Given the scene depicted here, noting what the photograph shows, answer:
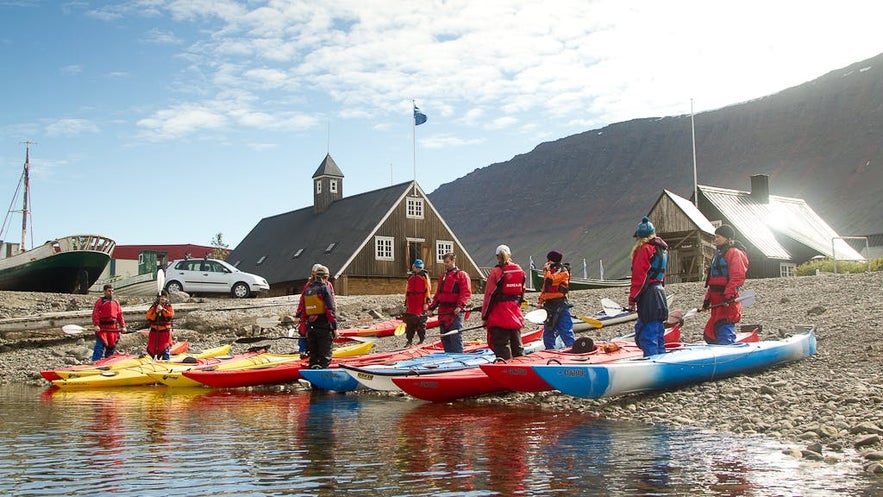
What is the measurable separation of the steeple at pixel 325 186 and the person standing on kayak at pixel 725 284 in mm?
32112

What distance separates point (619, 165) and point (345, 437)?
136737 millimetres

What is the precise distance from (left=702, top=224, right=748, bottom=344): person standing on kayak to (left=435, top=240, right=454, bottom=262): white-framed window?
26185 mm

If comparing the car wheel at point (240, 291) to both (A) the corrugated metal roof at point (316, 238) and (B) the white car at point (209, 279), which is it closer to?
(B) the white car at point (209, 279)

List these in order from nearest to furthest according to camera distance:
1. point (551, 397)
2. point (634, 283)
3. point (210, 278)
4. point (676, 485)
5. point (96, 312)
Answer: point (676, 485) → point (634, 283) → point (551, 397) → point (96, 312) → point (210, 278)

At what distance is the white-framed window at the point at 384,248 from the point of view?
119ft

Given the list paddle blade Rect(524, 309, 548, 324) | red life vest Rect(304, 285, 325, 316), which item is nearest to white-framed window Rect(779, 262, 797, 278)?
paddle blade Rect(524, 309, 548, 324)

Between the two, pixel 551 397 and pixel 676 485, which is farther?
pixel 551 397

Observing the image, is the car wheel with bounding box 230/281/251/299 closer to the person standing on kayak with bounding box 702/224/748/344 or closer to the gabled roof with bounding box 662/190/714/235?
the gabled roof with bounding box 662/190/714/235

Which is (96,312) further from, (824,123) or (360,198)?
(824,123)

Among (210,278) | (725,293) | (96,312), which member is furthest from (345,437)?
(210,278)

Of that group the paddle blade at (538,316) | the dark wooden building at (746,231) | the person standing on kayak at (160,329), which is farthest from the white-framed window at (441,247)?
the paddle blade at (538,316)

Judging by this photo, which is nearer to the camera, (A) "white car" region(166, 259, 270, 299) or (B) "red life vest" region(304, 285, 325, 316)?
(B) "red life vest" region(304, 285, 325, 316)

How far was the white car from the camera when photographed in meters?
30.9

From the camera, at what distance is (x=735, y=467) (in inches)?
281
